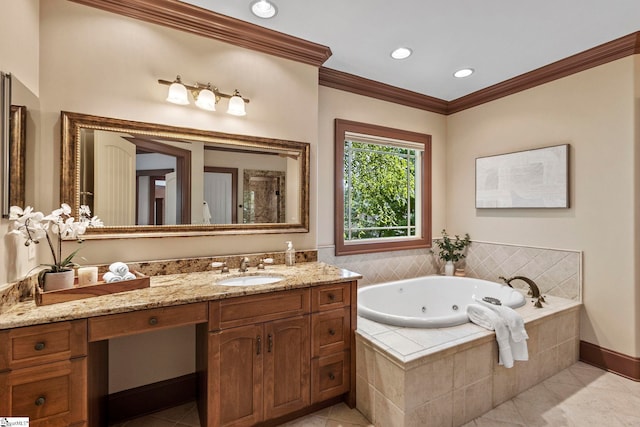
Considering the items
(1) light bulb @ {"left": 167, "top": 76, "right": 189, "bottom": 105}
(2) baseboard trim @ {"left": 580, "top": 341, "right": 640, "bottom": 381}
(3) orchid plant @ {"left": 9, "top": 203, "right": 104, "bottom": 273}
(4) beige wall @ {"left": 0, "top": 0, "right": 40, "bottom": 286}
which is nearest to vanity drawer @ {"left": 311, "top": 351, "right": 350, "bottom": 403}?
(3) orchid plant @ {"left": 9, "top": 203, "right": 104, "bottom": 273}

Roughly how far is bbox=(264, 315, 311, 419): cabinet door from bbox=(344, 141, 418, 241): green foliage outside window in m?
1.69

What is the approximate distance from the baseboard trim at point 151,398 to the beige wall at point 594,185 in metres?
3.20

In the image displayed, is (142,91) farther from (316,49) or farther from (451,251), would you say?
(451,251)

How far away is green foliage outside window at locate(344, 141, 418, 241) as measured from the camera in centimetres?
345

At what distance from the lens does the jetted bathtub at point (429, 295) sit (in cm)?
282

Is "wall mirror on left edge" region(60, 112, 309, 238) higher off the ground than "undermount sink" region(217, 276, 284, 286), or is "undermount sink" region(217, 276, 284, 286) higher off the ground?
"wall mirror on left edge" region(60, 112, 309, 238)

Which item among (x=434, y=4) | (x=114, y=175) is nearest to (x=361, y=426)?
(x=114, y=175)

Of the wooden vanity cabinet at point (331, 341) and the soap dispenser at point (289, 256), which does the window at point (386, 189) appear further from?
the wooden vanity cabinet at point (331, 341)

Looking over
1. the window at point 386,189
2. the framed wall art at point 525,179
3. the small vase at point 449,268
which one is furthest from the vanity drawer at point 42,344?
the framed wall art at point 525,179

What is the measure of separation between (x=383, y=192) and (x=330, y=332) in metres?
2.18

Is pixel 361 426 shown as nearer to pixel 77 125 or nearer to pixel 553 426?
pixel 553 426

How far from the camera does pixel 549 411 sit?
196cm

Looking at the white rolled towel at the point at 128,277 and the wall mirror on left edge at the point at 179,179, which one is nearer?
the white rolled towel at the point at 128,277

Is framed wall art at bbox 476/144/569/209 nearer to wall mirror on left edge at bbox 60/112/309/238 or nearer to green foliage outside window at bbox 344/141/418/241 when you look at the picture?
→ green foliage outside window at bbox 344/141/418/241
